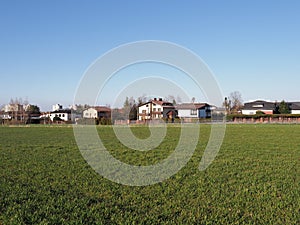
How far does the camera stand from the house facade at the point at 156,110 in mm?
80750

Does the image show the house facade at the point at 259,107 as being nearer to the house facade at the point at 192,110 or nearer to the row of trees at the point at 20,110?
the house facade at the point at 192,110

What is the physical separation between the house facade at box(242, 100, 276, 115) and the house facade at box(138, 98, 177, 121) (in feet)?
139

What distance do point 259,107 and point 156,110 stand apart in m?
47.4

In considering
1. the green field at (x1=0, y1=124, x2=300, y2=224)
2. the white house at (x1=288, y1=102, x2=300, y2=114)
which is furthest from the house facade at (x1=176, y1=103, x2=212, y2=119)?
the green field at (x1=0, y1=124, x2=300, y2=224)

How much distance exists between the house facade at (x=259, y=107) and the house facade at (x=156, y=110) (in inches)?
1664

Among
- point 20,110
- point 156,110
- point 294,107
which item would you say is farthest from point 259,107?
point 20,110

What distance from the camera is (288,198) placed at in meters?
8.16

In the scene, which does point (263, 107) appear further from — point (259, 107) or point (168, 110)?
point (168, 110)

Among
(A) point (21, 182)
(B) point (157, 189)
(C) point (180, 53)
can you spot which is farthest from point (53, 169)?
(C) point (180, 53)

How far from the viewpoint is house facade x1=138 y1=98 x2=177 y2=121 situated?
80.8 meters

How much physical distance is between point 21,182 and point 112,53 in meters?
6.58

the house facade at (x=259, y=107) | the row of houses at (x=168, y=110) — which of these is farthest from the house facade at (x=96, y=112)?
the house facade at (x=259, y=107)

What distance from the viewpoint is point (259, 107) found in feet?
378

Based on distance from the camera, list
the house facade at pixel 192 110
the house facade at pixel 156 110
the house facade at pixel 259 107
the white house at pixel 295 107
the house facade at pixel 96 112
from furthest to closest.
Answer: the white house at pixel 295 107 < the house facade at pixel 259 107 < the house facade at pixel 96 112 < the house facade at pixel 192 110 < the house facade at pixel 156 110
